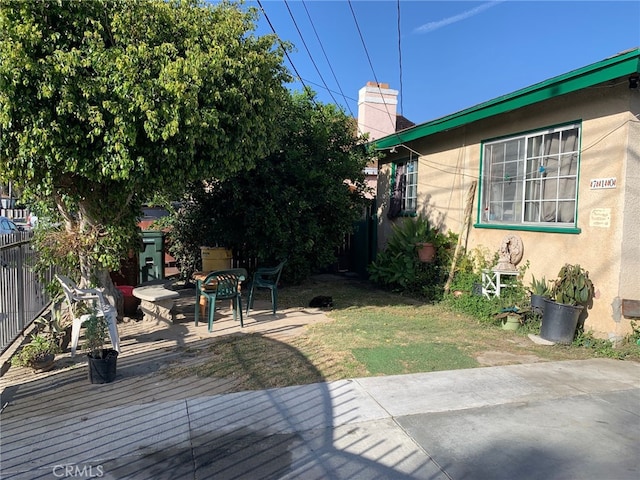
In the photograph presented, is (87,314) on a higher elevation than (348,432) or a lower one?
higher

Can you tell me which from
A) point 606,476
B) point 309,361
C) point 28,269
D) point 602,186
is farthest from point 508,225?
point 28,269

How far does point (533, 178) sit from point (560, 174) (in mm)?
499

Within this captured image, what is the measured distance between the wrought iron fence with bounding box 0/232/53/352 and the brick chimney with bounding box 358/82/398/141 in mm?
11394

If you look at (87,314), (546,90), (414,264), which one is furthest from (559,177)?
(87,314)

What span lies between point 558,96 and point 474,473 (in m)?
5.45

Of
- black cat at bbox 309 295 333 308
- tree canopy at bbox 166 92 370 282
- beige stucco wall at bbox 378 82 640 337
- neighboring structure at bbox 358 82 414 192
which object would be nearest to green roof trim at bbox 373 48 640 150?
beige stucco wall at bbox 378 82 640 337

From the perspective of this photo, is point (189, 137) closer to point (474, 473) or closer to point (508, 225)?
point (474, 473)

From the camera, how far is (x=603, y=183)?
228 inches

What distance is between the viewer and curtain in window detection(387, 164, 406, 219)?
36.2 feet

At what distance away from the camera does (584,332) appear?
600 centimetres

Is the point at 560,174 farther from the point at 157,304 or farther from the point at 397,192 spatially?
the point at 157,304

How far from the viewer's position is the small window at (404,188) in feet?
34.3

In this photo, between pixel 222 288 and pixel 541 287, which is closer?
pixel 222 288

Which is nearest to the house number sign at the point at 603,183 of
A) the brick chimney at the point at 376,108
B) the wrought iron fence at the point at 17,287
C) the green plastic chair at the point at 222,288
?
the green plastic chair at the point at 222,288
